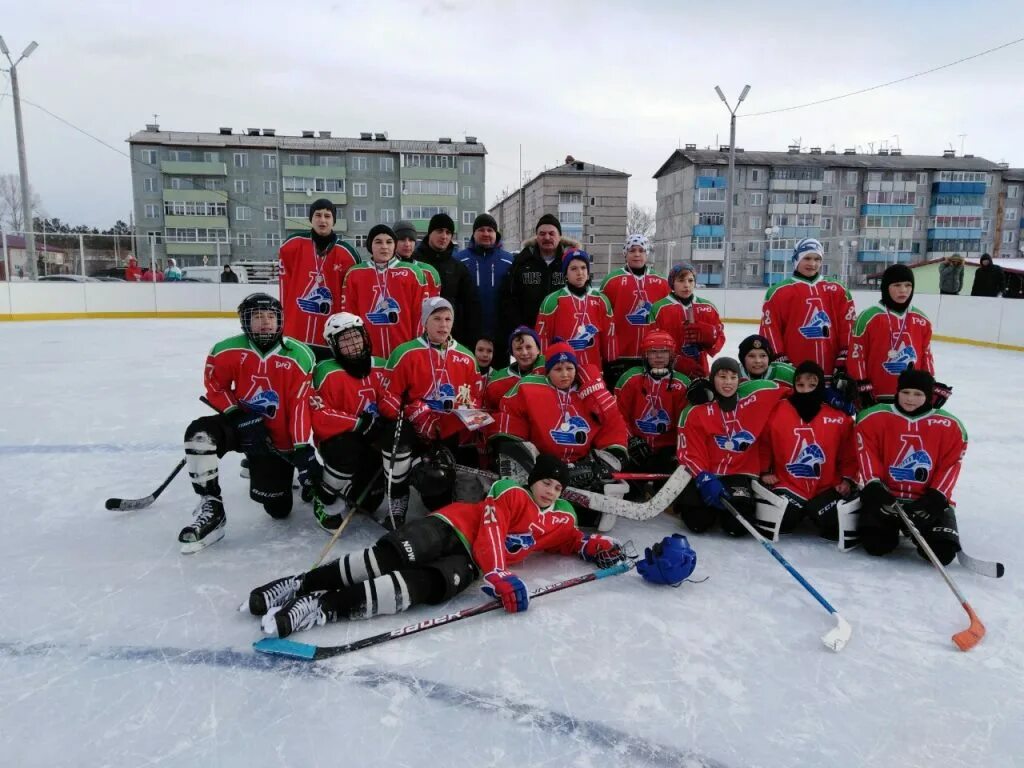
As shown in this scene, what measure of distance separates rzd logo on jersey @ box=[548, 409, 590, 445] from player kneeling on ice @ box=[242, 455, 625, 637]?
51 centimetres

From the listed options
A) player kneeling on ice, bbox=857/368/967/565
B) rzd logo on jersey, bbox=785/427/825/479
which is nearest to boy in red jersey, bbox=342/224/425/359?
rzd logo on jersey, bbox=785/427/825/479

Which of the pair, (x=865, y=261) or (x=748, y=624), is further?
(x=865, y=261)

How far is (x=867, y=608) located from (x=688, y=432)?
0.99 meters

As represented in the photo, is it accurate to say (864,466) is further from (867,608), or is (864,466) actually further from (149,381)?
(149,381)

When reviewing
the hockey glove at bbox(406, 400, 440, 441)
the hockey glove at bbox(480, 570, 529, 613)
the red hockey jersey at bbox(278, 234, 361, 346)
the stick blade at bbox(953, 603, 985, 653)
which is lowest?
the stick blade at bbox(953, 603, 985, 653)

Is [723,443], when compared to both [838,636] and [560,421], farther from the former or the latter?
[838,636]

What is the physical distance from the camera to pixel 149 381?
19.6 ft

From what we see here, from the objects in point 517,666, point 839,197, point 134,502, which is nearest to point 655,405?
point 517,666

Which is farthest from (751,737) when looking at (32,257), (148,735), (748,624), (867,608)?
(32,257)

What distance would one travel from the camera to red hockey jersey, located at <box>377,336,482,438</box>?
2.91 meters

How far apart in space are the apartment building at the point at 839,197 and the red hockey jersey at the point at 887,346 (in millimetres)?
32893

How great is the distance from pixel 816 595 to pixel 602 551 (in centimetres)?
70

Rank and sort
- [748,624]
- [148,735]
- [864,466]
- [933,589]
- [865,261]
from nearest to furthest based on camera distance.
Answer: [148,735] < [748,624] < [933,589] < [864,466] < [865,261]

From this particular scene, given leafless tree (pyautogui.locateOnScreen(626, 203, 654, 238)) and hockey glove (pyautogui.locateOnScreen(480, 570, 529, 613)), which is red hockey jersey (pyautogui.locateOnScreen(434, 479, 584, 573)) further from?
leafless tree (pyautogui.locateOnScreen(626, 203, 654, 238))
